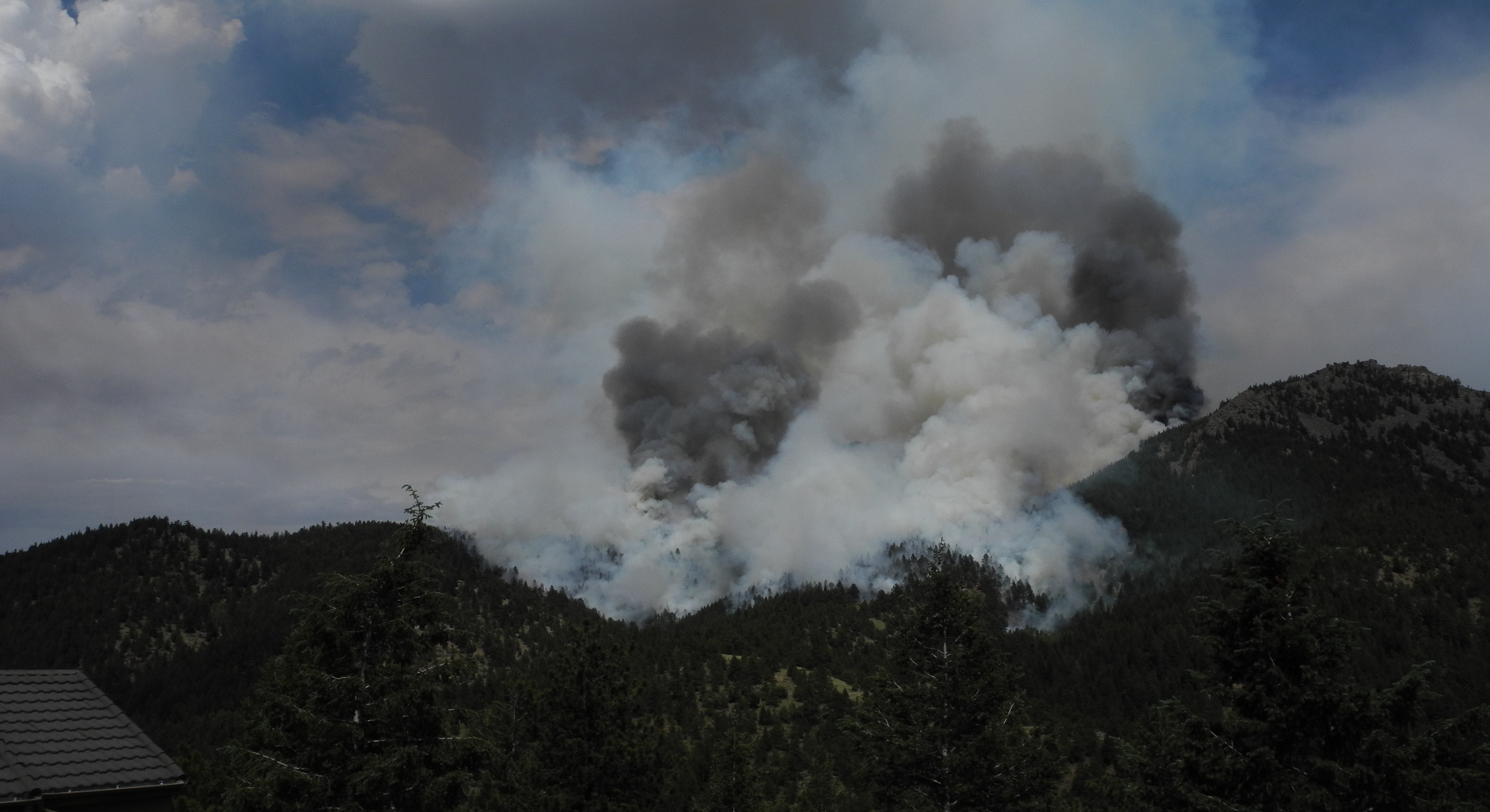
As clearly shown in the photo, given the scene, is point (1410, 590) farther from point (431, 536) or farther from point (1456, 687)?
point (431, 536)

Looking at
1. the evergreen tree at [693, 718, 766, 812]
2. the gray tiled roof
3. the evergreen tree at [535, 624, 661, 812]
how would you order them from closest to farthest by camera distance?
1. the gray tiled roof
2. the evergreen tree at [535, 624, 661, 812]
3. the evergreen tree at [693, 718, 766, 812]

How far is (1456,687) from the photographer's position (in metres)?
96.4

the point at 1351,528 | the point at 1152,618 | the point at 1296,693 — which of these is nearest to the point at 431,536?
the point at 1296,693

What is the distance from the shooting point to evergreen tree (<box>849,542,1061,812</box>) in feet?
85.4

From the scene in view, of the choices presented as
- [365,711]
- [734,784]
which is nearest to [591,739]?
[734,784]

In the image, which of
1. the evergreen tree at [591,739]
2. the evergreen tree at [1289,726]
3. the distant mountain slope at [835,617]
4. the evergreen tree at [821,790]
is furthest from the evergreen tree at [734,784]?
the evergreen tree at [1289,726]

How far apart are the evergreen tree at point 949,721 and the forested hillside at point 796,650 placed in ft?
0.39

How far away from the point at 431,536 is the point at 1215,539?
182 meters

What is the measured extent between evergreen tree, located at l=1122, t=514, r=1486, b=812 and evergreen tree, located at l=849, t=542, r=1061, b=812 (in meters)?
8.69

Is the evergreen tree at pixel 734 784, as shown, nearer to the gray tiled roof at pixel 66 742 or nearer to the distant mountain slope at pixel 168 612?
the gray tiled roof at pixel 66 742

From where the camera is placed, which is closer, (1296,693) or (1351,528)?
(1296,693)

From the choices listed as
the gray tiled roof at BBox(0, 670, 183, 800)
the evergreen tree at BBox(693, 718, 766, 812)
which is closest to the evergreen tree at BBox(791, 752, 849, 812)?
the evergreen tree at BBox(693, 718, 766, 812)

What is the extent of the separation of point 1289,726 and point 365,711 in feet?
62.1

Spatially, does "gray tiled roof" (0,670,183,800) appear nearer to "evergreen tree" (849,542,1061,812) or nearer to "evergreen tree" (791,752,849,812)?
"evergreen tree" (849,542,1061,812)
